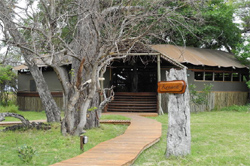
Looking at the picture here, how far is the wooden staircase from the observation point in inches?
592

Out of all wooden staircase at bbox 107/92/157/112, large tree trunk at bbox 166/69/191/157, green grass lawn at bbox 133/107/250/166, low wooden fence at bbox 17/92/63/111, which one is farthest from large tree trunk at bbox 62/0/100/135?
low wooden fence at bbox 17/92/63/111

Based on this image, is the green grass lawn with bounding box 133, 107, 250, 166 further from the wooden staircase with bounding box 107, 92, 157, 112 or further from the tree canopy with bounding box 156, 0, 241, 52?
the tree canopy with bounding box 156, 0, 241, 52

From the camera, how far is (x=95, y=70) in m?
7.03

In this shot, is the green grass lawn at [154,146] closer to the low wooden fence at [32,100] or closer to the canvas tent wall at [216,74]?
the canvas tent wall at [216,74]

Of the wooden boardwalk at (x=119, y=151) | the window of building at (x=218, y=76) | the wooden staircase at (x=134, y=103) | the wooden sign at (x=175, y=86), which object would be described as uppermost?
the window of building at (x=218, y=76)

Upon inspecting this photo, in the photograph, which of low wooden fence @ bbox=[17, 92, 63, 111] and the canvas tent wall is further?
low wooden fence @ bbox=[17, 92, 63, 111]

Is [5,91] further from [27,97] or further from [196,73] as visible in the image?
[196,73]

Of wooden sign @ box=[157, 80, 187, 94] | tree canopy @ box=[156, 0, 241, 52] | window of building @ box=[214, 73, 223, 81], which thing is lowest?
wooden sign @ box=[157, 80, 187, 94]

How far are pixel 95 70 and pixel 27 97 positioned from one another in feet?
40.9

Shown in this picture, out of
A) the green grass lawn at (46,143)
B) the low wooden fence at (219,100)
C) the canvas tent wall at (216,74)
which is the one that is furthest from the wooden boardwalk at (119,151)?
the canvas tent wall at (216,74)

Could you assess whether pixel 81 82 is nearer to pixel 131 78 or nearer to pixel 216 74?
pixel 131 78

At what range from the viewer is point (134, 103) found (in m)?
15.4

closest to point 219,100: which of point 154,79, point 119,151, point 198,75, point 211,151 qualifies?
point 198,75

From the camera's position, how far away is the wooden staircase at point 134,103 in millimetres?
15047
